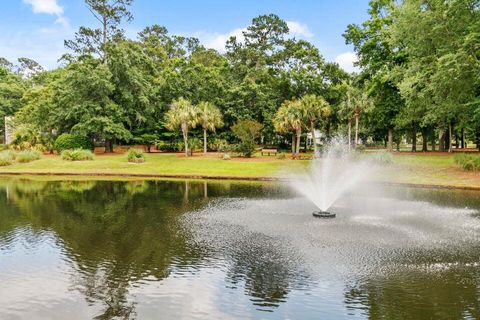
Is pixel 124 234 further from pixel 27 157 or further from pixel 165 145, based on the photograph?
pixel 165 145

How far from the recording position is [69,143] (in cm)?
4922

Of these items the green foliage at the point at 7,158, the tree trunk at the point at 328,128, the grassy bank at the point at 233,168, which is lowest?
the grassy bank at the point at 233,168

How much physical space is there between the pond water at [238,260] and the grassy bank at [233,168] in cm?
878

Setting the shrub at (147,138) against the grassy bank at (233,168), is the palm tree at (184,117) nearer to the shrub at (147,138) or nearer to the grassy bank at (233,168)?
the grassy bank at (233,168)

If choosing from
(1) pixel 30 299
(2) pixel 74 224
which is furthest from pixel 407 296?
(2) pixel 74 224

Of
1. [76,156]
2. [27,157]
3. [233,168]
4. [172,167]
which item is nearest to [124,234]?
[233,168]

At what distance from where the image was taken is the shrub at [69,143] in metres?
49.2

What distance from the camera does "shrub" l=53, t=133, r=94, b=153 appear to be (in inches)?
1935

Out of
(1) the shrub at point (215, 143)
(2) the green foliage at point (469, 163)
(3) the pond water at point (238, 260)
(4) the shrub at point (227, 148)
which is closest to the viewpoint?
(3) the pond water at point (238, 260)

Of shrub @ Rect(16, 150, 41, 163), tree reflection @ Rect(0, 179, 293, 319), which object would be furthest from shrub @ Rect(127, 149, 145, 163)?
tree reflection @ Rect(0, 179, 293, 319)

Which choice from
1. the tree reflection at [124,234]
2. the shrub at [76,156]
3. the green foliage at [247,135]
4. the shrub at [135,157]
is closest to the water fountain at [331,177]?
the tree reflection at [124,234]

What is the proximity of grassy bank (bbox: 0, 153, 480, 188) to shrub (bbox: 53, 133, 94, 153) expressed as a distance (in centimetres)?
574

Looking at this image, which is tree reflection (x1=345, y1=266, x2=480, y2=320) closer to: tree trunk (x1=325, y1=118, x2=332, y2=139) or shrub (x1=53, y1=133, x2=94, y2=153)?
shrub (x1=53, y1=133, x2=94, y2=153)

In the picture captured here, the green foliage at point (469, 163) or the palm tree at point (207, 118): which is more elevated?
the palm tree at point (207, 118)
